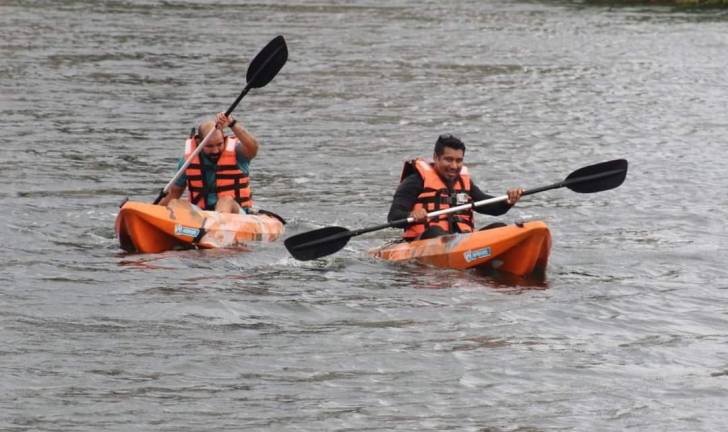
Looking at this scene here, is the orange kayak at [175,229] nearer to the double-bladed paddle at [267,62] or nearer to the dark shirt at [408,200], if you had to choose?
the dark shirt at [408,200]

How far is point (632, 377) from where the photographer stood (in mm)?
9438

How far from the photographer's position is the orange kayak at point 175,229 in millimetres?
12742

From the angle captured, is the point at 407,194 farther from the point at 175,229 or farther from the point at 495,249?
the point at 175,229

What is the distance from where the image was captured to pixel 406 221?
12242 millimetres

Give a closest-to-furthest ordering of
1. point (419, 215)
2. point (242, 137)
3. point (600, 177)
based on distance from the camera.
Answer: point (419, 215)
point (600, 177)
point (242, 137)

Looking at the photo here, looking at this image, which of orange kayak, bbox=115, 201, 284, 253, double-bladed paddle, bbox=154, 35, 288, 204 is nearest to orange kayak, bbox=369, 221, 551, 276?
orange kayak, bbox=115, 201, 284, 253

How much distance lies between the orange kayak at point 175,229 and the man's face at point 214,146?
1.86 feet

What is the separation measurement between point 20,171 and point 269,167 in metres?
3.04

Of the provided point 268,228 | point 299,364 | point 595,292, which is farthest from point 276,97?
point 299,364

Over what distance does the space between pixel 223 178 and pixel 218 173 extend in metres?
0.07

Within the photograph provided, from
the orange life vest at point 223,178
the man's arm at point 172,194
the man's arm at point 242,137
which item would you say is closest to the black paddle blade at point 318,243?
the man's arm at point 242,137

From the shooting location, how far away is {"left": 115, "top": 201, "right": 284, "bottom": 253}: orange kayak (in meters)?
12.7

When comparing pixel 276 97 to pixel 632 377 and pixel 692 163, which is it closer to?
pixel 692 163

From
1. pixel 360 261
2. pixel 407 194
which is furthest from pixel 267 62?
pixel 407 194
